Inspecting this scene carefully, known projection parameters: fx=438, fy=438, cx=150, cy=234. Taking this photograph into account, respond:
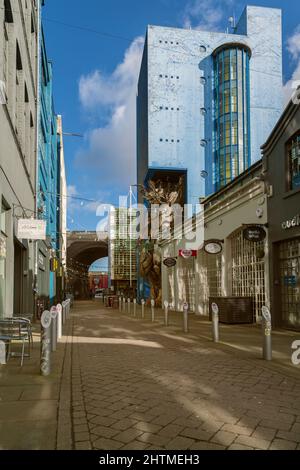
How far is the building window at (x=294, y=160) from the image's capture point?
43.0 feet

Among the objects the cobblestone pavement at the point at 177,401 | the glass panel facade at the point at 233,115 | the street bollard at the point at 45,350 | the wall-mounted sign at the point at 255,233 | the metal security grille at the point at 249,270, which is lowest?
the cobblestone pavement at the point at 177,401

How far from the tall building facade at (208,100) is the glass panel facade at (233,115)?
8 centimetres

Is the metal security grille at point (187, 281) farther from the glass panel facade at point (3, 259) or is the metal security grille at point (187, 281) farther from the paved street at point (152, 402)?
the paved street at point (152, 402)

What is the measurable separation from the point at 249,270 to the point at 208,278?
16.7ft

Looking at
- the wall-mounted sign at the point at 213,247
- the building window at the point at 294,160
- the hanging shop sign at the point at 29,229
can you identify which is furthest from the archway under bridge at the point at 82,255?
the building window at the point at 294,160

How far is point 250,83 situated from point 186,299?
24910mm

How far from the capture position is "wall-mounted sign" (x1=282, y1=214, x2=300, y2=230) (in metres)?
12.4

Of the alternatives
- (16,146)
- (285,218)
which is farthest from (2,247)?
(285,218)

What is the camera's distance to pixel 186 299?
26359 mm

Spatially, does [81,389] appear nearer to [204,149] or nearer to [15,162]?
[15,162]

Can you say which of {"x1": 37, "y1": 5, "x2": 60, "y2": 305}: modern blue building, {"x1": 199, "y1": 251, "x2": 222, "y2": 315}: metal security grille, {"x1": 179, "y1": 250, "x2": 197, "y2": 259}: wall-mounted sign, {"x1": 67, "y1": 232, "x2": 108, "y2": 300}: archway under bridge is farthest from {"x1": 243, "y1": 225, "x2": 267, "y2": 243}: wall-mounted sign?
{"x1": 67, "y1": 232, "x2": 108, "y2": 300}: archway under bridge

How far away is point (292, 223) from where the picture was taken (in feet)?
41.5

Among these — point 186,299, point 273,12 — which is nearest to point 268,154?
point 186,299

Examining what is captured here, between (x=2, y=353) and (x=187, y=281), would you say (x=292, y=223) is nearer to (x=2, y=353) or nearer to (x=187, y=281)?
(x=2, y=353)
